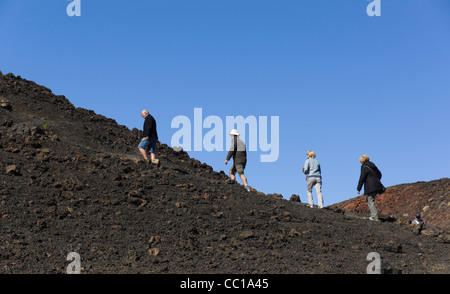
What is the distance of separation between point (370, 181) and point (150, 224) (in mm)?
7429

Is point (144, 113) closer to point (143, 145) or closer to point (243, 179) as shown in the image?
point (143, 145)

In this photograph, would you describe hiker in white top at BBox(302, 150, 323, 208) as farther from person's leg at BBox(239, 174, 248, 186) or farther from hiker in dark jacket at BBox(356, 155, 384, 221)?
person's leg at BBox(239, 174, 248, 186)

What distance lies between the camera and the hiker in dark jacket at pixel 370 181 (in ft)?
54.1

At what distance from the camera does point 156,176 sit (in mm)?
15773

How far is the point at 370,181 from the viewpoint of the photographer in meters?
16.5

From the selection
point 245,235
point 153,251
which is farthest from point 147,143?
point 153,251

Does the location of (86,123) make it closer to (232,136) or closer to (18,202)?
(232,136)

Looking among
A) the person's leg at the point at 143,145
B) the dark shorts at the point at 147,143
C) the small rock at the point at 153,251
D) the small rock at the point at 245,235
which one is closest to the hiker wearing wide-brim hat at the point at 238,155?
the dark shorts at the point at 147,143

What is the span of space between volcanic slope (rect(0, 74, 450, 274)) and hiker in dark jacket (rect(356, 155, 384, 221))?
691mm

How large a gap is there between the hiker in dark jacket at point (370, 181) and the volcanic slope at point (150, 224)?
691mm

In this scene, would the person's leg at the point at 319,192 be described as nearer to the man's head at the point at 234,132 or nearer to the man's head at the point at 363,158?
the man's head at the point at 363,158

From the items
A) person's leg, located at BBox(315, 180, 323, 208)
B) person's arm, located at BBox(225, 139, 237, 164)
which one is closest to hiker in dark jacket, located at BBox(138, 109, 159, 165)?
person's arm, located at BBox(225, 139, 237, 164)

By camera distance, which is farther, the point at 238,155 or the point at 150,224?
the point at 238,155
